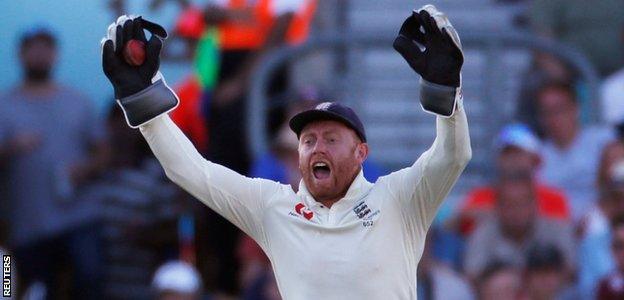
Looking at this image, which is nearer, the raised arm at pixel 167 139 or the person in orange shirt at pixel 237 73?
the raised arm at pixel 167 139

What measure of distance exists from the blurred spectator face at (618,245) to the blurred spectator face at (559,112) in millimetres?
993

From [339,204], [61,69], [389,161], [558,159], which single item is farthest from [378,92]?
[339,204]

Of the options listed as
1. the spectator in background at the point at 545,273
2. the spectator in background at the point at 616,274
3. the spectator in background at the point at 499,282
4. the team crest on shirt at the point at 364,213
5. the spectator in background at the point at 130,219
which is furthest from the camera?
the spectator in background at the point at 130,219

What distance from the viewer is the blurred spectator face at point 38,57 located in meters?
11.3

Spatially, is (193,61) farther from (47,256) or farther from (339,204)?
(339,204)

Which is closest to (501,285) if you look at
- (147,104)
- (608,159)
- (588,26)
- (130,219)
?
(608,159)

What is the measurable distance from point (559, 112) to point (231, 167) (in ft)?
7.10

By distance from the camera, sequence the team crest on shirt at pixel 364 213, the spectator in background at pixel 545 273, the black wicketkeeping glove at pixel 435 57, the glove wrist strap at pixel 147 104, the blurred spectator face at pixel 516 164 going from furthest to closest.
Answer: the blurred spectator face at pixel 516 164 < the spectator in background at pixel 545 273 < the glove wrist strap at pixel 147 104 < the team crest on shirt at pixel 364 213 < the black wicketkeeping glove at pixel 435 57

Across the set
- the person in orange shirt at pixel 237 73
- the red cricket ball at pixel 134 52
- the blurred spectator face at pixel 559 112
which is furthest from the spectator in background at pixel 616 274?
the red cricket ball at pixel 134 52

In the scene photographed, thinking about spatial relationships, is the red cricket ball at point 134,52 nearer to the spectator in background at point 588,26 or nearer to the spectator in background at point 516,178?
the spectator in background at point 516,178

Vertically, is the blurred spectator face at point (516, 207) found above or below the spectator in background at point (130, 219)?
above

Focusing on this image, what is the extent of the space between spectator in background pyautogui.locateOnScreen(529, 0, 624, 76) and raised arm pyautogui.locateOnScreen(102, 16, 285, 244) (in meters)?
5.33

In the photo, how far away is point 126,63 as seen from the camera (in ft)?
21.1

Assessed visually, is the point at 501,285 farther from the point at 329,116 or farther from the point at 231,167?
the point at 329,116
